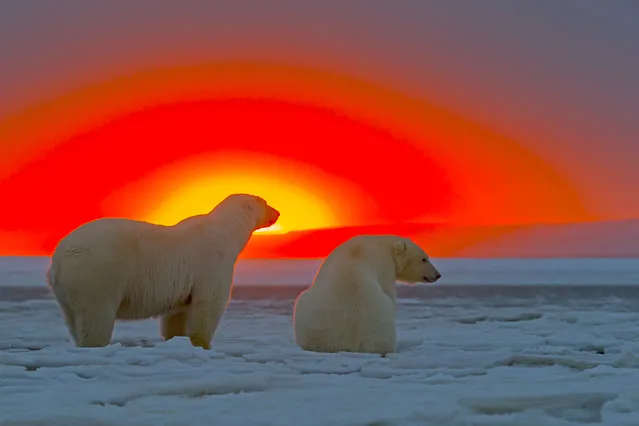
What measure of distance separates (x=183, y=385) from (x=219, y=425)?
905mm

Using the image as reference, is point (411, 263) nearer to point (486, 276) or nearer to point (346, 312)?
point (346, 312)

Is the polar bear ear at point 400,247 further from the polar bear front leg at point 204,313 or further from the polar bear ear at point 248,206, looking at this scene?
the polar bear front leg at point 204,313

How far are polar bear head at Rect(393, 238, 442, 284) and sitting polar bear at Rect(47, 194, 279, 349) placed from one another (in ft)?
4.34

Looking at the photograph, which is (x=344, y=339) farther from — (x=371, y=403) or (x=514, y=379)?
(x=371, y=403)

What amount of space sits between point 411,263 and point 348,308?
4.88 ft

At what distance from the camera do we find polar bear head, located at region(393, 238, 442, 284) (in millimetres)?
6914

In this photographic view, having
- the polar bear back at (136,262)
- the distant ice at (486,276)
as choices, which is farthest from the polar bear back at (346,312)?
the distant ice at (486,276)

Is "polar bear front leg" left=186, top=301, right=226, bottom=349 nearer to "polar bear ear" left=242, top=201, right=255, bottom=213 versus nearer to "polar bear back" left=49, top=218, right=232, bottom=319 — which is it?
"polar bear back" left=49, top=218, right=232, bottom=319

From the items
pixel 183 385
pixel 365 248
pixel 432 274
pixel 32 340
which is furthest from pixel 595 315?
pixel 183 385

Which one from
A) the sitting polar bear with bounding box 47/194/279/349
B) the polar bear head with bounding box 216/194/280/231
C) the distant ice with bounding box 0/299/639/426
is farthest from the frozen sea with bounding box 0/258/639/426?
the polar bear head with bounding box 216/194/280/231

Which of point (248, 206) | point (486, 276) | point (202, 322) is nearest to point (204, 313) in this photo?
point (202, 322)

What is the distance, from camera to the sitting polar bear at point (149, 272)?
19.1ft

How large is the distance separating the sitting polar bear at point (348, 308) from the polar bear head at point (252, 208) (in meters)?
1.09

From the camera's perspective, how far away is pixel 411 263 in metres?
7.11
